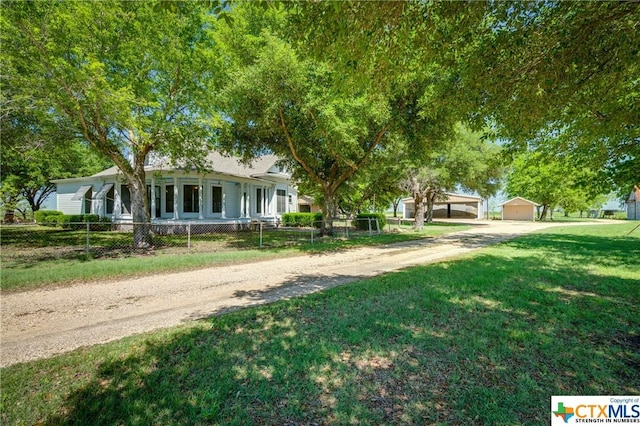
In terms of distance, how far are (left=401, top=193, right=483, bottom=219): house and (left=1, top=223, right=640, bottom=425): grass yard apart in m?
46.6

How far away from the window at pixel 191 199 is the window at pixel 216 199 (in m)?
1.00

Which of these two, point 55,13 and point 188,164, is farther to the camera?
point 188,164

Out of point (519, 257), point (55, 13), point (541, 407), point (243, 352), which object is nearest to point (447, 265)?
point (519, 257)

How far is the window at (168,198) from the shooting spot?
60.4ft

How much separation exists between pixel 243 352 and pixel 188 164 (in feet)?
41.4

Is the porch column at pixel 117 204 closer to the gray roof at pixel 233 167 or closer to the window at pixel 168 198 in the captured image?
the gray roof at pixel 233 167

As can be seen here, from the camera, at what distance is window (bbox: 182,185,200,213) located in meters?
18.5

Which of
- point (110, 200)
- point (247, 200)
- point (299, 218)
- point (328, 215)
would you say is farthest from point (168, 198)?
point (299, 218)

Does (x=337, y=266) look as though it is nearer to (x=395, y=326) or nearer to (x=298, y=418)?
(x=395, y=326)

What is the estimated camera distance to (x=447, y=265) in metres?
8.52

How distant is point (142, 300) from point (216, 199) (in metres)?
14.7

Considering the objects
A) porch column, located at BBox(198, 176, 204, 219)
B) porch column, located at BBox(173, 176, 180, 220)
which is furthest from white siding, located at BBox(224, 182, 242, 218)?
porch column, located at BBox(173, 176, 180, 220)

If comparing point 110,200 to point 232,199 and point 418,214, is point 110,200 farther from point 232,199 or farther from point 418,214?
point 418,214

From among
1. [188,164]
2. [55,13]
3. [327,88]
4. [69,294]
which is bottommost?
[69,294]
